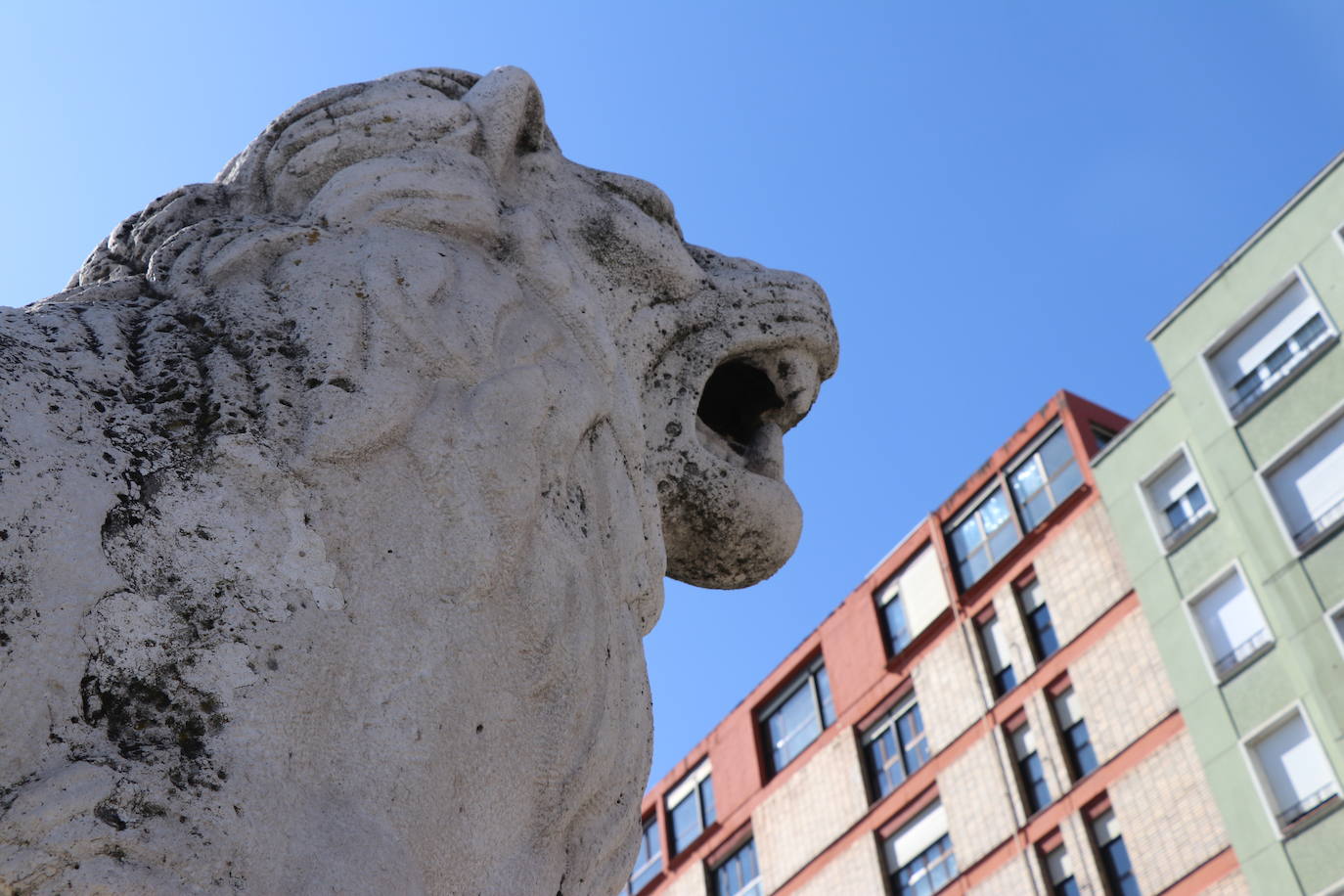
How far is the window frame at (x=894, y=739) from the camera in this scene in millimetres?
23703

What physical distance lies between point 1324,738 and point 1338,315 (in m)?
5.21

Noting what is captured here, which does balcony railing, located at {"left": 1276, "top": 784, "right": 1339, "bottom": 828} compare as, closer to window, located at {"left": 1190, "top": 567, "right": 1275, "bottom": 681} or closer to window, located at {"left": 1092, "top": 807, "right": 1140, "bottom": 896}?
window, located at {"left": 1190, "top": 567, "right": 1275, "bottom": 681}

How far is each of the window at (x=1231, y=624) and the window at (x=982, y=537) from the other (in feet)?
14.5

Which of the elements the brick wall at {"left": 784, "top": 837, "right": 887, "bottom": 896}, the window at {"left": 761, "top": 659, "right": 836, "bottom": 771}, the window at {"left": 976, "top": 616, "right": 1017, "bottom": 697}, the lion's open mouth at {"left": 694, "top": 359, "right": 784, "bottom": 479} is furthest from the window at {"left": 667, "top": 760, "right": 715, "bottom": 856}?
the lion's open mouth at {"left": 694, "top": 359, "right": 784, "bottom": 479}

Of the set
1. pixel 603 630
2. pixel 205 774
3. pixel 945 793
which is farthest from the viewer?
pixel 945 793

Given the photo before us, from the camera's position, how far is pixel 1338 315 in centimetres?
1881

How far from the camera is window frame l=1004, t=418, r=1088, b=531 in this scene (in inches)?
927

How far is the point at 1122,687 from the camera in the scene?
20.8 m

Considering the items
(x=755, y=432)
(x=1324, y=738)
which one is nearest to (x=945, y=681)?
(x=1324, y=738)

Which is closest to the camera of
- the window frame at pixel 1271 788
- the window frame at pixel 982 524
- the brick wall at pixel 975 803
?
the window frame at pixel 1271 788

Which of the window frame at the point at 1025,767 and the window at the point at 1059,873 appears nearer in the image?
the window at the point at 1059,873

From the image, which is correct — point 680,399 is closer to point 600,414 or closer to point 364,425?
point 600,414

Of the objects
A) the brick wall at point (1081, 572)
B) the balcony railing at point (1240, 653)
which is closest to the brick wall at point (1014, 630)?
the brick wall at point (1081, 572)

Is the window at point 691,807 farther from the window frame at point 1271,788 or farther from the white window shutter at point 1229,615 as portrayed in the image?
the window frame at point 1271,788
